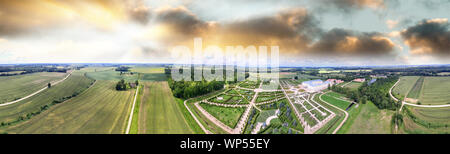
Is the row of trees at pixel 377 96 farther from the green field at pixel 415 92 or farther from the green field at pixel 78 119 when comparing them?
the green field at pixel 78 119

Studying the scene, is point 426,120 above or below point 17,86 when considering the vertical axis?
below

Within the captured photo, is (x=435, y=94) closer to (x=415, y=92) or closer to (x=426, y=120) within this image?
(x=415, y=92)

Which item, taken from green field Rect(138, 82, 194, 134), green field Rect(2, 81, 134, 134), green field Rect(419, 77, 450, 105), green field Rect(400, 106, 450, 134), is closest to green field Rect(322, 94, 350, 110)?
green field Rect(400, 106, 450, 134)

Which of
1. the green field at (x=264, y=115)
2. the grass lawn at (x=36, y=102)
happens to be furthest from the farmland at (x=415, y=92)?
the grass lawn at (x=36, y=102)

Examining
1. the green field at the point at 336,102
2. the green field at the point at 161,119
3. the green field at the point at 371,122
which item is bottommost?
the green field at the point at 161,119

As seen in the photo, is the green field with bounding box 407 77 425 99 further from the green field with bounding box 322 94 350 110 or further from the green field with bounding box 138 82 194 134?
the green field with bounding box 138 82 194 134

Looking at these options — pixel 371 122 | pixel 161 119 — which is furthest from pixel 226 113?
pixel 371 122
